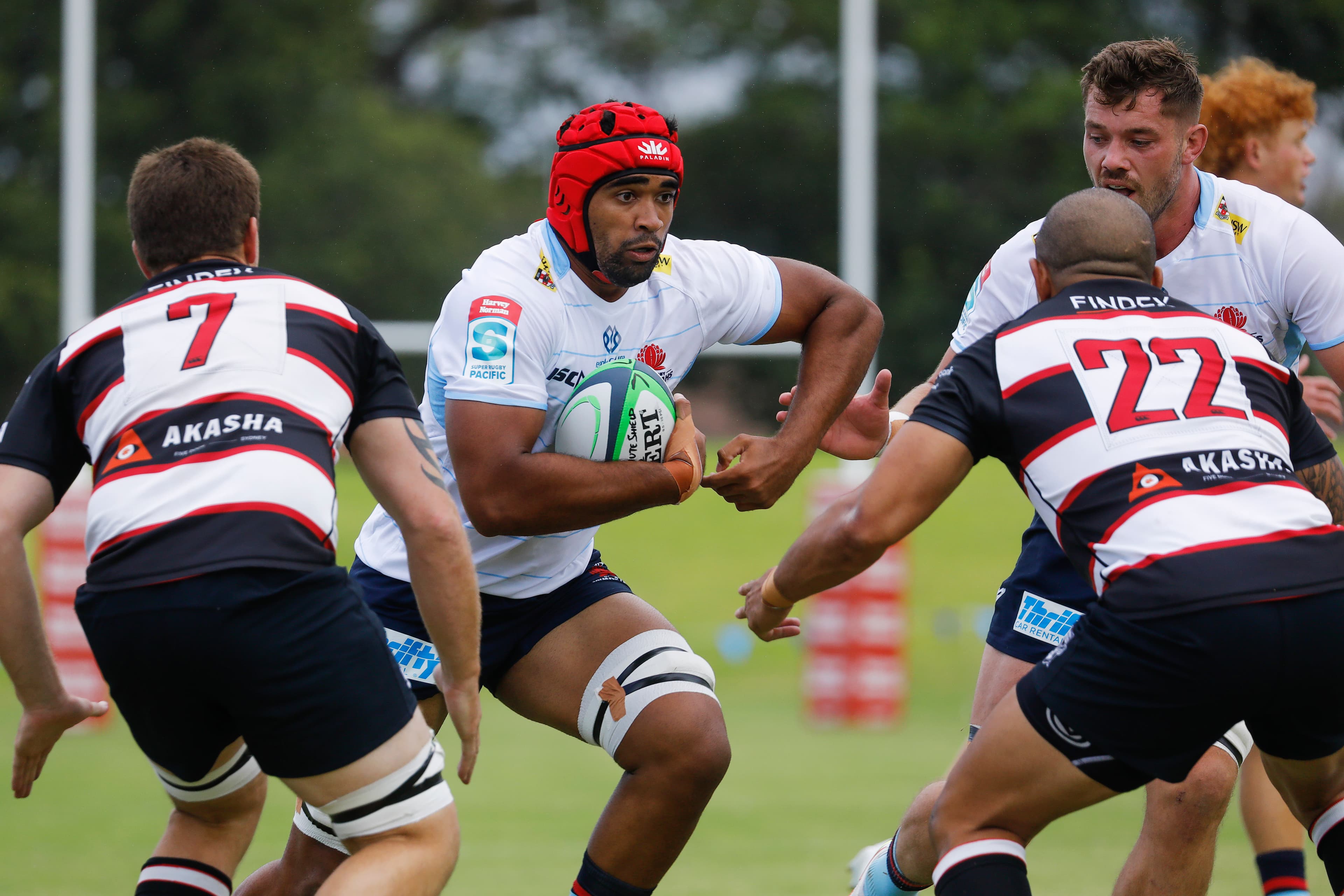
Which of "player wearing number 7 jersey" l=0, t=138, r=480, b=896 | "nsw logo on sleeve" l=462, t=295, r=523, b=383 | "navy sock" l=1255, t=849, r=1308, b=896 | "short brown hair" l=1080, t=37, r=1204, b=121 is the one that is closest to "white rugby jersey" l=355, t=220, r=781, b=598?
"nsw logo on sleeve" l=462, t=295, r=523, b=383

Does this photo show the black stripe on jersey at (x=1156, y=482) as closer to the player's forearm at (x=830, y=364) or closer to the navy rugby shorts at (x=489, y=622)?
the player's forearm at (x=830, y=364)

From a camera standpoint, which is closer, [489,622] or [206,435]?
[206,435]

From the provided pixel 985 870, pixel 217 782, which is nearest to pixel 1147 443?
pixel 985 870

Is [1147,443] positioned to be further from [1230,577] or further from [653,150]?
[653,150]

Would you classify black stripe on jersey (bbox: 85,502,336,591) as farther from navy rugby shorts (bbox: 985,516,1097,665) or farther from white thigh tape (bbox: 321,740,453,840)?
navy rugby shorts (bbox: 985,516,1097,665)

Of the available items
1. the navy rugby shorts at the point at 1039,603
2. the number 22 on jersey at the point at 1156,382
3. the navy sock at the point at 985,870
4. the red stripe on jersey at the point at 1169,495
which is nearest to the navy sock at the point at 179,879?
the navy sock at the point at 985,870

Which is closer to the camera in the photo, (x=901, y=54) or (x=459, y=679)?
(x=459, y=679)

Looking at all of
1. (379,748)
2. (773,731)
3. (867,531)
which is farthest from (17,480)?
(773,731)

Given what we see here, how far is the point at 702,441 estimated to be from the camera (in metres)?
4.41

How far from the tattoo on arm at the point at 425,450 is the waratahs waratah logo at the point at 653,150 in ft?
3.74

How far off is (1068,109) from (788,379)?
2837 millimetres

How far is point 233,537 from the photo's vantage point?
309 cm

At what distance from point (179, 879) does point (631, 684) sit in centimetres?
128

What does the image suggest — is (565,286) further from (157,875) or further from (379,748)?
(157,875)
